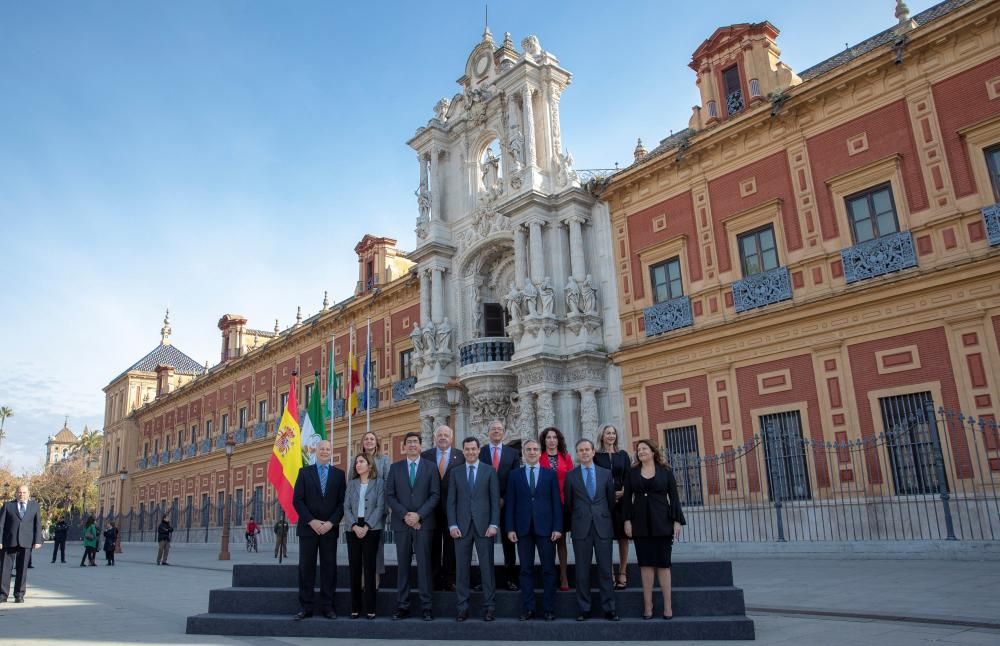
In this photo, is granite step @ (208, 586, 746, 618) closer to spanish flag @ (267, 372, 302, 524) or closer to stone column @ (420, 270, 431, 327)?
spanish flag @ (267, 372, 302, 524)

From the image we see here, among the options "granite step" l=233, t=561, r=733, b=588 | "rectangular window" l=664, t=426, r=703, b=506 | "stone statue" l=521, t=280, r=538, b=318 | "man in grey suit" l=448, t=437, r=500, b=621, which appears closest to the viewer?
"man in grey suit" l=448, t=437, r=500, b=621

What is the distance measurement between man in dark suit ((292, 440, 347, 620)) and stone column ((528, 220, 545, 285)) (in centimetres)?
1222

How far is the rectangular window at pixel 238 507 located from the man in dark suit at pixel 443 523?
2726cm

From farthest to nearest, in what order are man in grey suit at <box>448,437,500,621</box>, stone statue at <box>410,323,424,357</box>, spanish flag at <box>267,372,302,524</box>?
stone statue at <box>410,323,424,357</box> → spanish flag at <box>267,372,302,524</box> → man in grey suit at <box>448,437,500,621</box>

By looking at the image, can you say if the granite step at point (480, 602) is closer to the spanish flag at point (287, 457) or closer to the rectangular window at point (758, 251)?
the rectangular window at point (758, 251)

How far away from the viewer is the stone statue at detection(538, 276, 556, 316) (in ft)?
63.0

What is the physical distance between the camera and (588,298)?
1919 centimetres

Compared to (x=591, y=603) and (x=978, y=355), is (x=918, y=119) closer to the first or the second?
(x=978, y=355)

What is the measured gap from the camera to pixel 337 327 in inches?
1212

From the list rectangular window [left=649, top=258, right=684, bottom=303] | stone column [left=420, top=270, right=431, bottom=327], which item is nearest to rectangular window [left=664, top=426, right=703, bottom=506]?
rectangular window [left=649, top=258, right=684, bottom=303]

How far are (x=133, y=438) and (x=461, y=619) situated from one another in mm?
51019

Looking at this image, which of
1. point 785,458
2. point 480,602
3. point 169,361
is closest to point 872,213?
point 785,458

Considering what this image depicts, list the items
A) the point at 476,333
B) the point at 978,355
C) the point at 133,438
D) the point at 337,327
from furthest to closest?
the point at 133,438 < the point at 337,327 < the point at 476,333 < the point at 978,355

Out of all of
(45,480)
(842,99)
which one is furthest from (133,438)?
(842,99)
